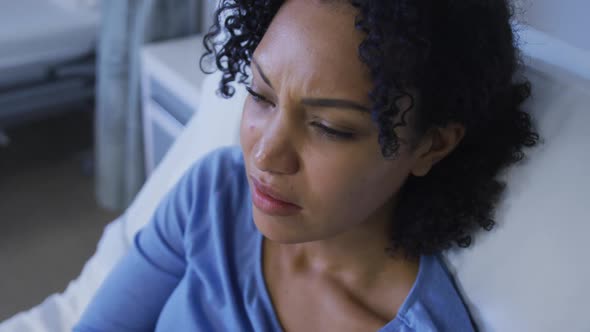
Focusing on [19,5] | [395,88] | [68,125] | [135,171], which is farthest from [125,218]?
[68,125]

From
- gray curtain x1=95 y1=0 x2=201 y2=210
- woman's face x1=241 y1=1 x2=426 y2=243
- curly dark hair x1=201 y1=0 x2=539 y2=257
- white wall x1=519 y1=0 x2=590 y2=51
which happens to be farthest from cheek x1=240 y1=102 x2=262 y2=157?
gray curtain x1=95 y1=0 x2=201 y2=210

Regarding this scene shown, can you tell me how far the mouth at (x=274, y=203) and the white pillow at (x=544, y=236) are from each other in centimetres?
28

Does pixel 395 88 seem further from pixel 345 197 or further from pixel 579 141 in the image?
pixel 579 141

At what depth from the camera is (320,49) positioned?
0.65 m

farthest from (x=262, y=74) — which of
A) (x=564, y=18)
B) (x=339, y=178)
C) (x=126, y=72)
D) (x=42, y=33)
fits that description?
(x=42, y=33)

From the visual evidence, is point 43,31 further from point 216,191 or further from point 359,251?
point 359,251

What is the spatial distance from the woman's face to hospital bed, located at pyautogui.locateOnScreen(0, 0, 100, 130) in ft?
4.78

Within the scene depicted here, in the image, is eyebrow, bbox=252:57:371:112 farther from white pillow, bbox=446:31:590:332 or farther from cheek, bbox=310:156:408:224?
white pillow, bbox=446:31:590:332

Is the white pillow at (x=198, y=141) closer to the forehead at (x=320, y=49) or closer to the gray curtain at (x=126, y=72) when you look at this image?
the forehead at (x=320, y=49)

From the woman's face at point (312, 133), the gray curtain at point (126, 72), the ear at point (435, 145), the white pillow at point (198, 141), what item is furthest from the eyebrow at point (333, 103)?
the gray curtain at point (126, 72)

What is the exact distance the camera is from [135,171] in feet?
6.63

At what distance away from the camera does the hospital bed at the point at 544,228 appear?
71 cm

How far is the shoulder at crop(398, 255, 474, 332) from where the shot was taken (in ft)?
2.57

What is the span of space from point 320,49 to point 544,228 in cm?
38
